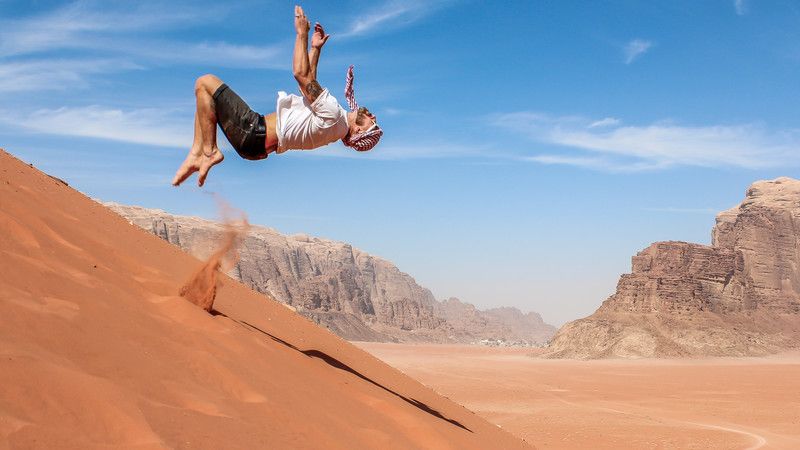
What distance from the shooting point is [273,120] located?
5.57m

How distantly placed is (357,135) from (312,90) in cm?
48

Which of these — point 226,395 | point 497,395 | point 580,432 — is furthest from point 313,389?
point 497,395

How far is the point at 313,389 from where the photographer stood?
5.42 metres

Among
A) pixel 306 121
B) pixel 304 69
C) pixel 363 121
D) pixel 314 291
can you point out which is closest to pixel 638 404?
pixel 363 121

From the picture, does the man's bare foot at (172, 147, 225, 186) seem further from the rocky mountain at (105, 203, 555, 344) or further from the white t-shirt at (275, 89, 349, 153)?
the rocky mountain at (105, 203, 555, 344)

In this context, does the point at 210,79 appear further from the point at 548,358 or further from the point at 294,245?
the point at 294,245

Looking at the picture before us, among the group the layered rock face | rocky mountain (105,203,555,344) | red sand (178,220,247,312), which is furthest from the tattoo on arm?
rocky mountain (105,203,555,344)

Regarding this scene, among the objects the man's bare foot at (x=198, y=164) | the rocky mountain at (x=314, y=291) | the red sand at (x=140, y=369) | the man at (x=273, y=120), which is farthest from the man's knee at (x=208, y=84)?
the rocky mountain at (x=314, y=291)

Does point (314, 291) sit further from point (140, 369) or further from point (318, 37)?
point (140, 369)

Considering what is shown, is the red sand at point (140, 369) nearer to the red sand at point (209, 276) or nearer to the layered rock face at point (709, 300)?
the red sand at point (209, 276)

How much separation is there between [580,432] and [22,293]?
16.2m

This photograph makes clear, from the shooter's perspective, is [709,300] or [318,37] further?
[709,300]

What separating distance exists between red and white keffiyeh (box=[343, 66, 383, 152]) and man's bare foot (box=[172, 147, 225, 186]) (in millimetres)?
940

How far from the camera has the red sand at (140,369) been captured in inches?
131
